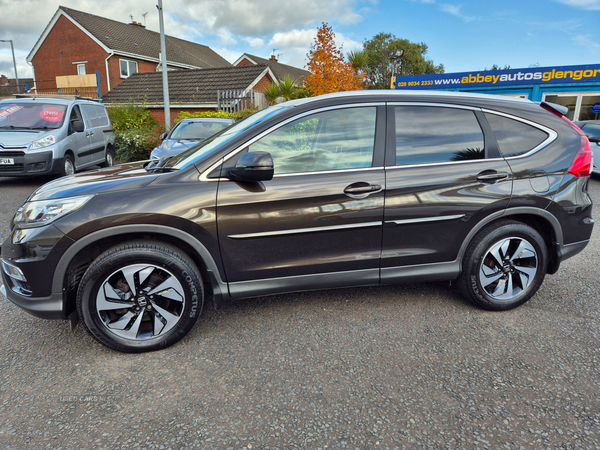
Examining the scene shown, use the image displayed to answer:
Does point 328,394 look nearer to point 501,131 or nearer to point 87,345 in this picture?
point 87,345

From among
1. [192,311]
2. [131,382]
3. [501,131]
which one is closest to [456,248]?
[501,131]

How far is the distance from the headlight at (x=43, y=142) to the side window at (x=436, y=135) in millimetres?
8051

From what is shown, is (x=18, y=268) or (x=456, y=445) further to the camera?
(x=18, y=268)

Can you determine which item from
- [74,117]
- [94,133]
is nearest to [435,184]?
[74,117]

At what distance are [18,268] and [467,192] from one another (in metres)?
3.14

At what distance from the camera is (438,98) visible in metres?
3.24

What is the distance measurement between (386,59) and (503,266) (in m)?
47.2

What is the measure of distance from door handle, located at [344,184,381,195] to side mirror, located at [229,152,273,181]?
1.83 feet

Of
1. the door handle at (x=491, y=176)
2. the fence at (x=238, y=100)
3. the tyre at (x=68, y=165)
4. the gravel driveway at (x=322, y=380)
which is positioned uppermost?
the fence at (x=238, y=100)

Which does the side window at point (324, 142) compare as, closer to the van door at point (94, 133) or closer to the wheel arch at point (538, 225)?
the wheel arch at point (538, 225)

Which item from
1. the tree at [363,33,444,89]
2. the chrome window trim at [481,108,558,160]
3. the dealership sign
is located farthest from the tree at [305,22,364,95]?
the tree at [363,33,444,89]

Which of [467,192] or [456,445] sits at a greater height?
[467,192]

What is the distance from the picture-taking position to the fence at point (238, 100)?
59.3 feet

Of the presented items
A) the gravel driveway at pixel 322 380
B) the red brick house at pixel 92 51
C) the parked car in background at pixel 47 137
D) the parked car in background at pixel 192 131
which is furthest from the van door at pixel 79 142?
the red brick house at pixel 92 51
